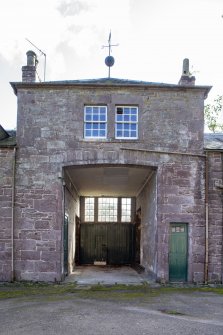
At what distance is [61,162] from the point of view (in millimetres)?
15914

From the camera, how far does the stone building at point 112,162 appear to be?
15.5 meters

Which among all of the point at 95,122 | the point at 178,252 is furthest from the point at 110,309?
the point at 95,122

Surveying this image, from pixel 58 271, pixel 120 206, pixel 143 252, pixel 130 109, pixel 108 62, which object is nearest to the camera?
pixel 58 271

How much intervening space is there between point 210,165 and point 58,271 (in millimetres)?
6876

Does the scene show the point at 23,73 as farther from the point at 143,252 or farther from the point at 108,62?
the point at 143,252

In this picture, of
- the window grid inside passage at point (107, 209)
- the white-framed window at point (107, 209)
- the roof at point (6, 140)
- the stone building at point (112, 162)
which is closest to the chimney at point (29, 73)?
the stone building at point (112, 162)

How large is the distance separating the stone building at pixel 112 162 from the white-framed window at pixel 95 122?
38 mm

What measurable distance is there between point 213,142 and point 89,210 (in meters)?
11.8

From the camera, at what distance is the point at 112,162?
15.9m

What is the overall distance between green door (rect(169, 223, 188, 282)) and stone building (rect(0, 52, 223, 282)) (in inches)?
1.4

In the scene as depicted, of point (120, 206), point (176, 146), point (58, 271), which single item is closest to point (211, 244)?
point (176, 146)

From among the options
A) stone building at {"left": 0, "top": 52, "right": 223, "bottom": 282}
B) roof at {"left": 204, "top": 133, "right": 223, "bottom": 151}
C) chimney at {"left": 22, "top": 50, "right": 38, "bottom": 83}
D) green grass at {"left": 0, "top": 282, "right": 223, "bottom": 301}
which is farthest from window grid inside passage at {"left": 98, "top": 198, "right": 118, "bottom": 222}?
chimney at {"left": 22, "top": 50, "right": 38, "bottom": 83}

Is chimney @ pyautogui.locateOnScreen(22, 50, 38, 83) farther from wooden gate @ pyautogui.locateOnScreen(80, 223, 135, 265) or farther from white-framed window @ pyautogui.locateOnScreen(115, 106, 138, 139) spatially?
wooden gate @ pyautogui.locateOnScreen(80, 223, 135, 265)

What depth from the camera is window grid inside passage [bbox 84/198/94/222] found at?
27.1 meters
